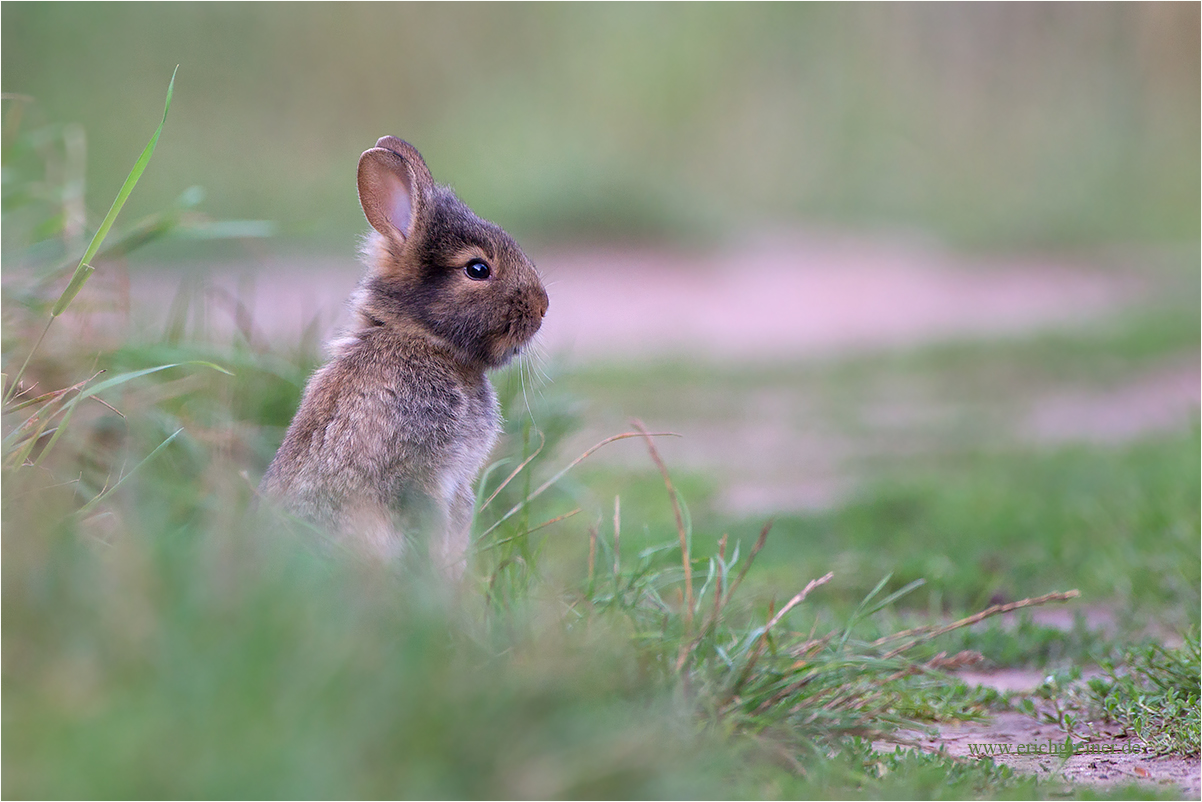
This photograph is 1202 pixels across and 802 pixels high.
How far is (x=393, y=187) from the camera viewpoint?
10.8 feet

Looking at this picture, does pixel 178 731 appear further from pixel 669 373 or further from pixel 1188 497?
pixel 669 373

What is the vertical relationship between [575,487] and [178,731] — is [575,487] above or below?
below

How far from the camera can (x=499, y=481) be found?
167 inches

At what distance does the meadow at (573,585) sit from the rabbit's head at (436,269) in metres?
0.43

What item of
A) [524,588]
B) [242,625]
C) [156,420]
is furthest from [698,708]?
[156,420]

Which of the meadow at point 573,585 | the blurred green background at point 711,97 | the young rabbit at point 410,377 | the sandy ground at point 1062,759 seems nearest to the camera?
the meadow at point 573,585

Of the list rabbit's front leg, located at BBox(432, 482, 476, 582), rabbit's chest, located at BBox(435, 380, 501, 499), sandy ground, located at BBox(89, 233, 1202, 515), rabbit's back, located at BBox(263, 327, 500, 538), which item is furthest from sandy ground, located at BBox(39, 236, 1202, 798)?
rabbit's front leg, located at BBox(432, 482, 476, 582)

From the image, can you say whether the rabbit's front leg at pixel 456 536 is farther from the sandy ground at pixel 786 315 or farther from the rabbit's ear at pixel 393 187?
the sandy ground at pixel 786 315

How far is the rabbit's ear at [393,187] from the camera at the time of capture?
3227mm

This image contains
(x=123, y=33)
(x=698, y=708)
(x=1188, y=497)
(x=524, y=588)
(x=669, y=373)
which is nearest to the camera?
(x=698, y=708)

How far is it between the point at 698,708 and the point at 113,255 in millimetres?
2823

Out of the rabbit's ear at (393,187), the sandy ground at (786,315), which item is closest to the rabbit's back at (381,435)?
the rabbit's ear at (393,187)

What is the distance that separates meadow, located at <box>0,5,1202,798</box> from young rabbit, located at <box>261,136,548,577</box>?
15 cm

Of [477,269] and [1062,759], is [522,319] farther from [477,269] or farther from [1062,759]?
[1062,759]
